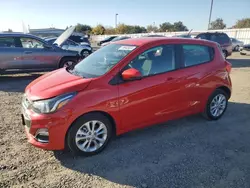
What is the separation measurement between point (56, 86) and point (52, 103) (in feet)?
1.19

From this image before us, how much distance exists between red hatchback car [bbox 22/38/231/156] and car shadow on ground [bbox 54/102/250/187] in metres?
0.28

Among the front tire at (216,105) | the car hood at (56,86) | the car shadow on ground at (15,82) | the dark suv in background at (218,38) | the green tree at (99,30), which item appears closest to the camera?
the car hood at (56,86)

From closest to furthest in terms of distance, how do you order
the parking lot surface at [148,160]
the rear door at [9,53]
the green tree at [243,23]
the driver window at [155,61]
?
the parking lot surface at [148,160]
the driver window at [155,61]
the rear door at [9,53]
the green tree at [243,23]

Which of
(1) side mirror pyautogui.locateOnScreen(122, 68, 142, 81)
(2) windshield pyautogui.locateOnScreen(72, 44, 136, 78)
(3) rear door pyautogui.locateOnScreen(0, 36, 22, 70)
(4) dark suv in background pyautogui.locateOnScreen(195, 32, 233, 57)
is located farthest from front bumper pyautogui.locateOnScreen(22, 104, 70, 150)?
(4) dark suv in background pyautogui.locateOnScreen(195, 32, 233, 57)

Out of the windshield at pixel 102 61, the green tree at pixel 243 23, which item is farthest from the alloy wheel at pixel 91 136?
the green tree at pixel 243 23

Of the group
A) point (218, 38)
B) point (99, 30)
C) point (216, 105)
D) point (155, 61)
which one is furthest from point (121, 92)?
point (99, 30)

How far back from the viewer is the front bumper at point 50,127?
305 cm

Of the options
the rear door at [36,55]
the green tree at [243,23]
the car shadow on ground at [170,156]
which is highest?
the green tree at [243,23]

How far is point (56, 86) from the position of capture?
11.0ft

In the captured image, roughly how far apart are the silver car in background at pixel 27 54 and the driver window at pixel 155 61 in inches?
197

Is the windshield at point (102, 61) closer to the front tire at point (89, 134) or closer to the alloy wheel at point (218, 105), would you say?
the front tire at point (89, 134)

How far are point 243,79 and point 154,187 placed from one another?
7820mm

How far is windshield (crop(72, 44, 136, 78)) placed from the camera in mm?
3625

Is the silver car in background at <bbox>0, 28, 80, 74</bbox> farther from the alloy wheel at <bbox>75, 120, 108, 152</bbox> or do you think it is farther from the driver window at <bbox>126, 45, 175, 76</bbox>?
the alloy wheel at <bbox>75, 120, 108, 152</bbox>
